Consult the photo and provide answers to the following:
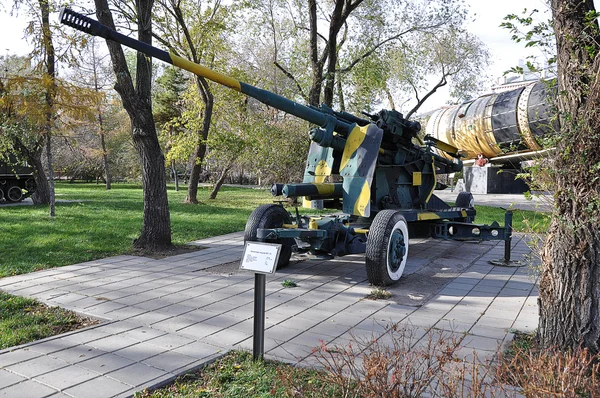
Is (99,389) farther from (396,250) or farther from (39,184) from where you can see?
(39,184)

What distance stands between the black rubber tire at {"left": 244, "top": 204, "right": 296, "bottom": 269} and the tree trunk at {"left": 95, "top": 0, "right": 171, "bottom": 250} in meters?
2.38

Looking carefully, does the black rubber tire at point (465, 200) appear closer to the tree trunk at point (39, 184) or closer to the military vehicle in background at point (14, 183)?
the tree trunk at point (39, 184)

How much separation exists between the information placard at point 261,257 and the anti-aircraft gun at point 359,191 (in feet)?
8.46

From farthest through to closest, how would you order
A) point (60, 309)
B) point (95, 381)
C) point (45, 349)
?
point (60, 309) → point (45, 349) → point (95, 381)

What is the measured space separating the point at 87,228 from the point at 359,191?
7260mm

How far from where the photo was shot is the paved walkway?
3793 millimetres

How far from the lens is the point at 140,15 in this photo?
28.3ft

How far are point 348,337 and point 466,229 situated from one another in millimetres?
4418

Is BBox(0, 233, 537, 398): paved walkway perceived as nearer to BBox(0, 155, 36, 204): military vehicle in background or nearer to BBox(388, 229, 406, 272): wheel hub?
BBox(388, 229, 406, 272): wheel hub

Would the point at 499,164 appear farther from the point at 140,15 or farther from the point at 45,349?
the point at 45,349

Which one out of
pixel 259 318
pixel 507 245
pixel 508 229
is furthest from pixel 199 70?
pixel 507 245

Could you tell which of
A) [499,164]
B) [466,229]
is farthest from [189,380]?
[499,164]

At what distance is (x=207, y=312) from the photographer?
5309 millimetres

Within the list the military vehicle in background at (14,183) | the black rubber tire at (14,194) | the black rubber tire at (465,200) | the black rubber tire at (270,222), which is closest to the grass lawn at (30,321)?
the black rubber tire at (270,222)
